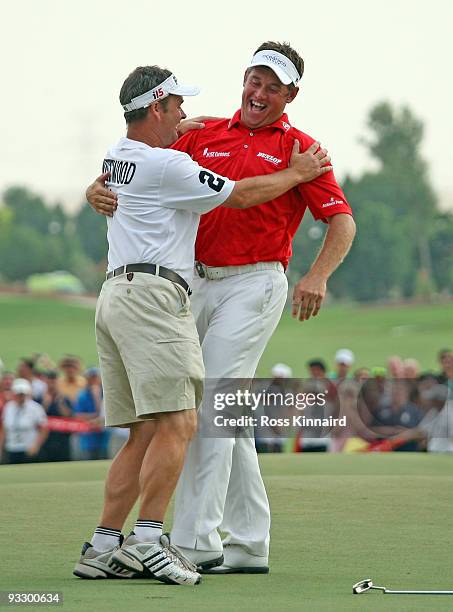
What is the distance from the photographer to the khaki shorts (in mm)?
6438

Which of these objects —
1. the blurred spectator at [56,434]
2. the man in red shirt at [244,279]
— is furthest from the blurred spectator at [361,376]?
the man in red shirt at [244,279]

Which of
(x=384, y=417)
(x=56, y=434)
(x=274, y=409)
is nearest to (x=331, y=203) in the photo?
(x=274, y=409)

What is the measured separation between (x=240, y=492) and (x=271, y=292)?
1.06 m

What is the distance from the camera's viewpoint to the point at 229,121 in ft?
24.8

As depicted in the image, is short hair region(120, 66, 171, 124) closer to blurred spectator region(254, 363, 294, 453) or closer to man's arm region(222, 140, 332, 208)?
man's arm region(222, 140, 332, 208)

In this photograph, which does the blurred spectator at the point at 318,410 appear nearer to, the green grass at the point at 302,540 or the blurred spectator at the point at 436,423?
the green grass at the point at 302,540

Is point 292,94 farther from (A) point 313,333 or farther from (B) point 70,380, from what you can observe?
(A) point 313,333

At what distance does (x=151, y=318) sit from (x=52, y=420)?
38.3ft

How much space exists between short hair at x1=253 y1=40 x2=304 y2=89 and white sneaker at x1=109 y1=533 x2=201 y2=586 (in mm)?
2618

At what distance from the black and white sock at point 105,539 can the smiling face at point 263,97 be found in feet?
7.54

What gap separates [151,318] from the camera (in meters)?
6.46

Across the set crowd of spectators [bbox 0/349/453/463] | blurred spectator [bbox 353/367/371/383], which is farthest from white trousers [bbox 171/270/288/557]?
blurred spectator [bbox 353/367/371/383]

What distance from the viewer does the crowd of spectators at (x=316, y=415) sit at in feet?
49.0

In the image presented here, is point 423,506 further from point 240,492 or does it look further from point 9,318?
point 9,318
